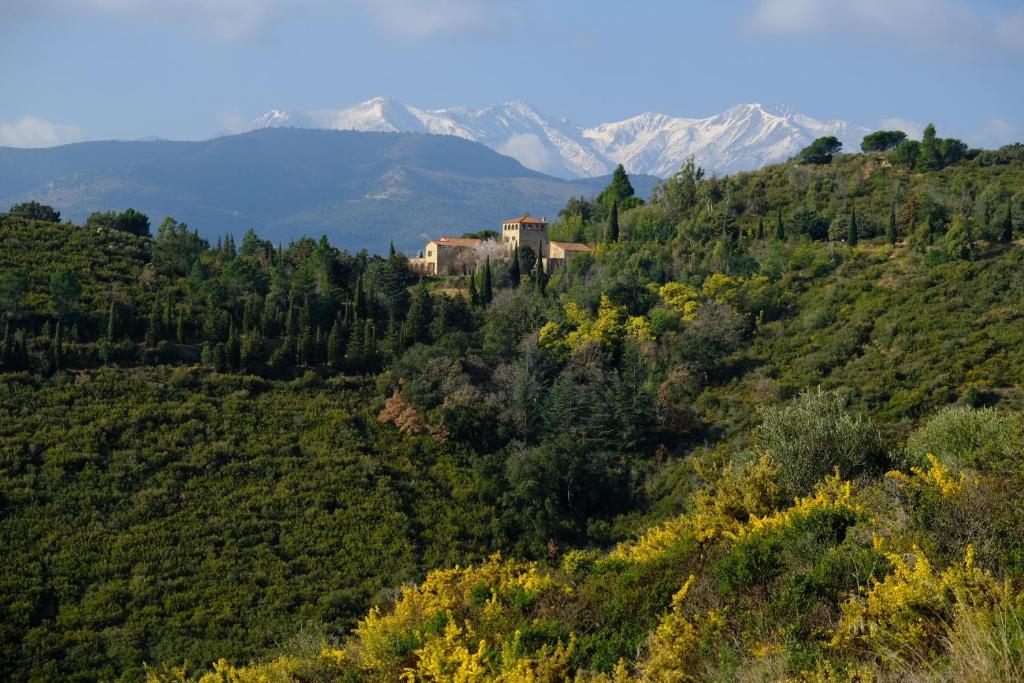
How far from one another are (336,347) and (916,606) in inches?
1553

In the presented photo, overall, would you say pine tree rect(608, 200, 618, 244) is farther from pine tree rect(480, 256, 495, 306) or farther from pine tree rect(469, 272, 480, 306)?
pine tree rect(469, 272, 480, 306)

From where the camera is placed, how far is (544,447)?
3891 cm

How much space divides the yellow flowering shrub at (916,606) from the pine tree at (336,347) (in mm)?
38597

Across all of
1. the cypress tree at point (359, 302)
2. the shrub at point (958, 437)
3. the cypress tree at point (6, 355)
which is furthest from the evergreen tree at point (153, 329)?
the shrub at point (958, 437)

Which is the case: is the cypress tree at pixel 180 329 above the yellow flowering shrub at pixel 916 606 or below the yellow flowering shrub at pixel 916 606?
above

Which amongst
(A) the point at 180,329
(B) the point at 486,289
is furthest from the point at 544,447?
(A) the point at 180,329

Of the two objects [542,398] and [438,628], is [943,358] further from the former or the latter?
[438,628]

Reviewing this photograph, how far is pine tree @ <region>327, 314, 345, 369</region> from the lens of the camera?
4638 centimetres

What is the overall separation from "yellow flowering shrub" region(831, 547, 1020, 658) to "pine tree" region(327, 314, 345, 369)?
38.6 metres

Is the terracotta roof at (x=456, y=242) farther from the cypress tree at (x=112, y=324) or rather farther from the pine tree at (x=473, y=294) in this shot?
the cypress tree at (x=112, y=324)

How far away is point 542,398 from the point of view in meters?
44.4

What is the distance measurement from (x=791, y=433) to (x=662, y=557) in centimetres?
979

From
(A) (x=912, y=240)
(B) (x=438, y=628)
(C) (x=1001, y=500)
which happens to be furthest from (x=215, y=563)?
(A) (x=912, y=240)

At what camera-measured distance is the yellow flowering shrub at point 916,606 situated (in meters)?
9.29
